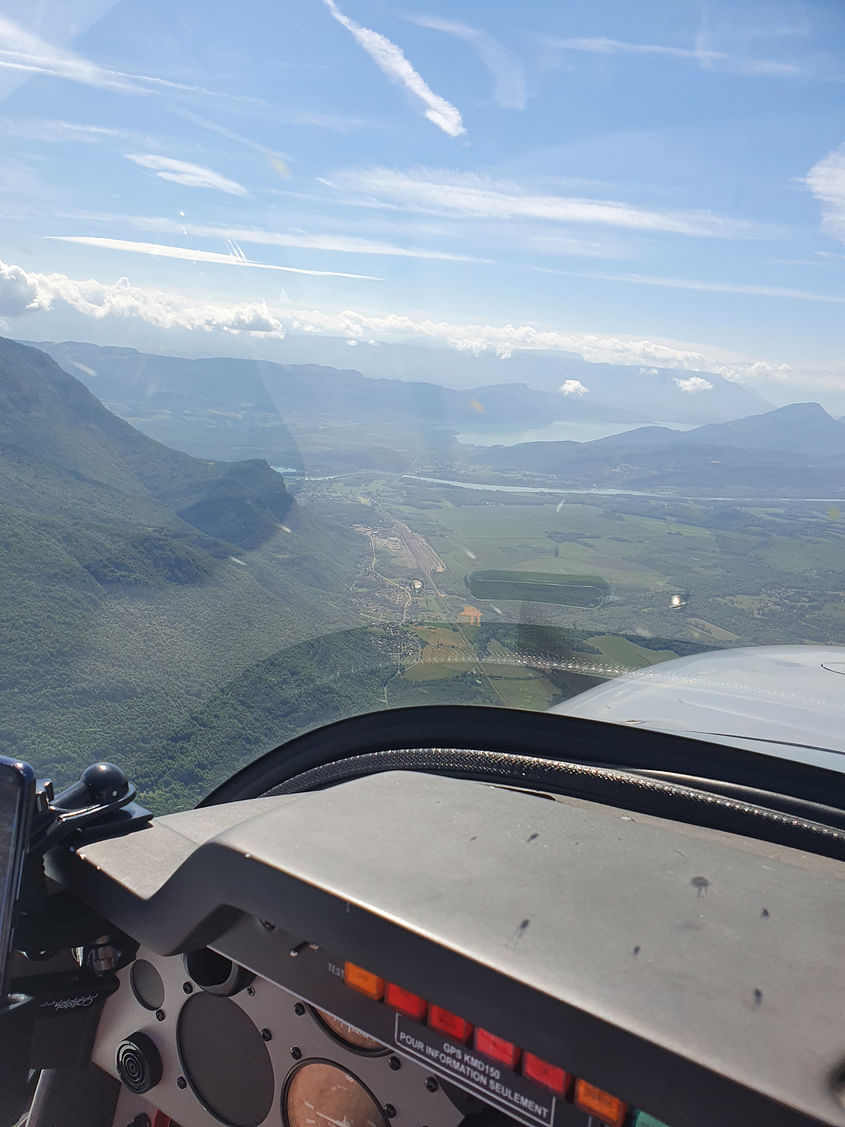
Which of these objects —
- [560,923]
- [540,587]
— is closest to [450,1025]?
[560,923]

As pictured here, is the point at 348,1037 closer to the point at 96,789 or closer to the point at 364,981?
the point at 364,981

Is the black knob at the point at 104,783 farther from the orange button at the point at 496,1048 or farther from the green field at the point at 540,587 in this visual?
the green field at the point at 540,587

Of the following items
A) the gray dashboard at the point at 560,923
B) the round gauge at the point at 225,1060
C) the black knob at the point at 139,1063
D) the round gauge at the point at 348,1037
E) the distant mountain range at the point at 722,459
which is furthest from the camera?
the distant mountain range at the point at 722,459

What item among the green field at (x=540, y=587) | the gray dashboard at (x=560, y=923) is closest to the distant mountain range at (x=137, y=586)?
the green field at (x=540, y=587)

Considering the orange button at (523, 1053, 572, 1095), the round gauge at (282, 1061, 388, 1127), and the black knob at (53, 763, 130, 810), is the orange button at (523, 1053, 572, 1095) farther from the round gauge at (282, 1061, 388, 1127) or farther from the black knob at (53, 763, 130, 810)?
the black knob at (53, 763, 130, 810)

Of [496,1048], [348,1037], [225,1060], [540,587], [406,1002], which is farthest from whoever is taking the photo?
[540,587]

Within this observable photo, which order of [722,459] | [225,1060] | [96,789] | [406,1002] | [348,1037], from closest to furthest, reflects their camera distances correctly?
[406,1002]
[348,1037]
[225,1060]
[96,789]
[722,459]
